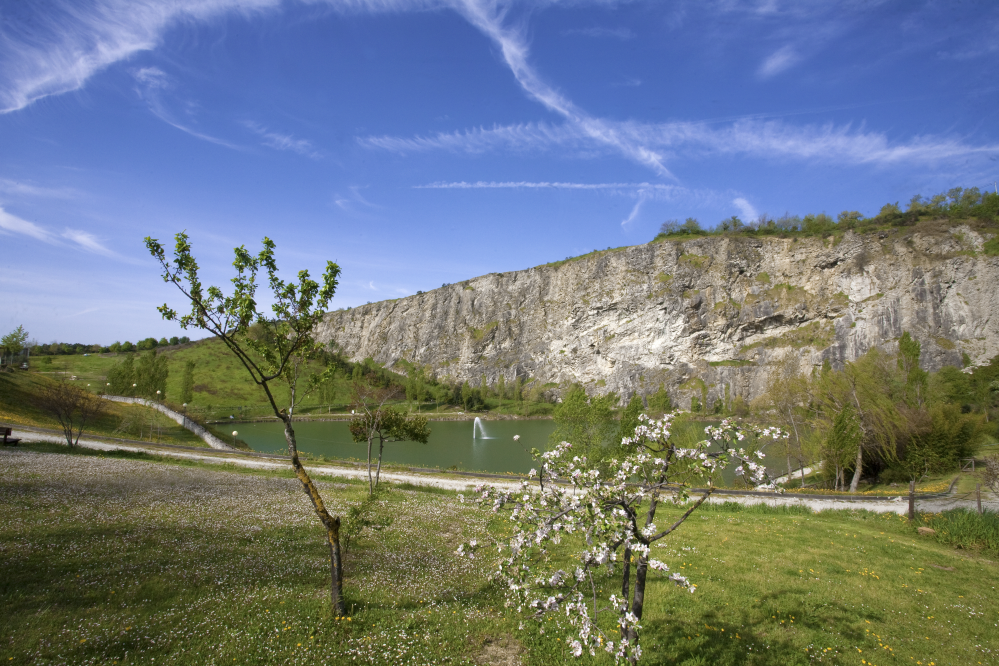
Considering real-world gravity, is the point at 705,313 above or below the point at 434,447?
above

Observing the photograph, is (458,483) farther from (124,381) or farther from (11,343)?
(11,343)

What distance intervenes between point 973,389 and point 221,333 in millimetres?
97673

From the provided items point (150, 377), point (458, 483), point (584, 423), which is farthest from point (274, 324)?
point (150, 377)

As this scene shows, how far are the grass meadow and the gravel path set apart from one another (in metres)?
7.13

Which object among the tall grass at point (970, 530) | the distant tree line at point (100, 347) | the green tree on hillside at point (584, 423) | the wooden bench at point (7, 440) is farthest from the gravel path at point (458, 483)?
the distant tree line at point (100, 347)

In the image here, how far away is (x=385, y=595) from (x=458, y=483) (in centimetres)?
1837

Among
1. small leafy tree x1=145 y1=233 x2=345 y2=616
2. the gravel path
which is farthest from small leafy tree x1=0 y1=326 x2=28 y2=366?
small leafy tree x1=145 y1=233 x2=345 y2=616

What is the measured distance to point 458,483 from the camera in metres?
27.0

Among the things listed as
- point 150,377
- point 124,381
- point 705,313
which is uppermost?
point 705,313

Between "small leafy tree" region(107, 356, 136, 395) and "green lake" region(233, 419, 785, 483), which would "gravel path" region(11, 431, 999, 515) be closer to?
"green lake" region(233, 419, 785, 483)

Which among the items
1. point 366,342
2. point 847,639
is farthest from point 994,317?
point 366,342

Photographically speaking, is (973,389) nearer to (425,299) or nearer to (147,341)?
(425,299)

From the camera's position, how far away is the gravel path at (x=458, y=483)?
2191 centimetres

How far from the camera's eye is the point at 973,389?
6900 cm
